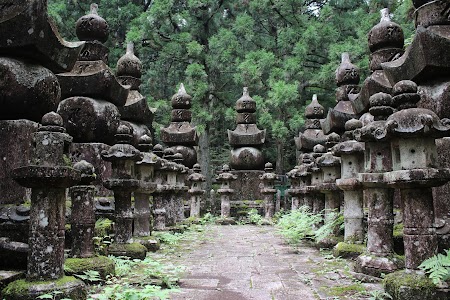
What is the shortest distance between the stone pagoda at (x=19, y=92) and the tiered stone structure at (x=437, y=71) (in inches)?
165

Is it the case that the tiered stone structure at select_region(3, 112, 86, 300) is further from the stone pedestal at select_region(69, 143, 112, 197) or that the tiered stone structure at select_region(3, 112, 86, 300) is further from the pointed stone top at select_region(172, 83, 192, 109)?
the pointed stone top at select_region(172, 83, 192, 109)

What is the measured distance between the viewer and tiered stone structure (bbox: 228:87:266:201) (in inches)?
647

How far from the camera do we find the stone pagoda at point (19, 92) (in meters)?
4.59

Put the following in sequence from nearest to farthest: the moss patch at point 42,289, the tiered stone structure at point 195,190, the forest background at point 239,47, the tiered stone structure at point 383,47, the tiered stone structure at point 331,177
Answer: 1. the moss patch at point 42,289
2. the tiered stone structure at point 331,177
3. the tiered stone structure at point 383,47
4. the tiered stone structure at point 195,190
5. the forest background at point 239,47

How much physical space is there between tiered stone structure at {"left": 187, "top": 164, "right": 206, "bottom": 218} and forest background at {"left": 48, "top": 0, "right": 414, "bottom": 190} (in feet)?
13.6

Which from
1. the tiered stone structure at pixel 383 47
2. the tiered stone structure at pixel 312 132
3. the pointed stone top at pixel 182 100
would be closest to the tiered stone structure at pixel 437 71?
the tiered stone structure at pixel 383 47

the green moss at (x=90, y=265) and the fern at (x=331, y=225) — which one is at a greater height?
the fern at (x=331, y=225)

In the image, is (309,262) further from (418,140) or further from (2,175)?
(2,175)

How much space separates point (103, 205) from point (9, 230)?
8.07 feet

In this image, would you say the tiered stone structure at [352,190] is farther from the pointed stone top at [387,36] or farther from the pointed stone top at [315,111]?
the pointed stone top at [315,111]

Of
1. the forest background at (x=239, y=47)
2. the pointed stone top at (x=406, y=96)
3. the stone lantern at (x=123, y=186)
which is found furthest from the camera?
the forest background at (x=239, y=47)

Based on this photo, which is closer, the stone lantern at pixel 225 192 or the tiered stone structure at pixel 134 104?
the tiered stone structure at pixel 134 104

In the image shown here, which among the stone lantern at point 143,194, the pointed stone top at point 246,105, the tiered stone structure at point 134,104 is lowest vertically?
the stone lantern at point 143,194

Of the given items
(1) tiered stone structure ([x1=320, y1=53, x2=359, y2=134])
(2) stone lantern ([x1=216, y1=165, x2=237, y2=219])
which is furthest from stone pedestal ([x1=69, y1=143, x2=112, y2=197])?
(2) stone lantern ([x1=216, y1=165, x2=237, y2=219])
